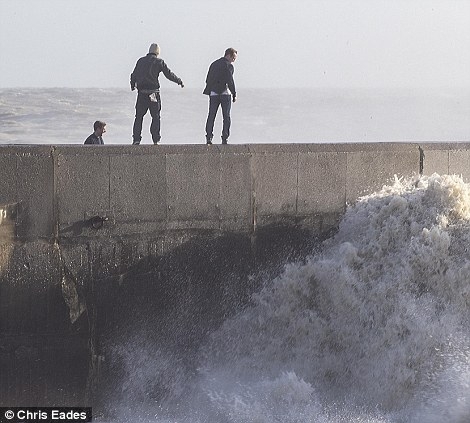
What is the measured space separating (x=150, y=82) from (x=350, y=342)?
3.76 metres

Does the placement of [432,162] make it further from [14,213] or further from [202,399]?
[14,213]

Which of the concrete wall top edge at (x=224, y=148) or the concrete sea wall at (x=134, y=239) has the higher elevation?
the concrete wall top edge at (x=224, y=148)

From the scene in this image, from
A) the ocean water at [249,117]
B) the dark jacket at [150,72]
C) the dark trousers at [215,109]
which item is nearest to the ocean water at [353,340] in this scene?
the dark trousers at [215,109]

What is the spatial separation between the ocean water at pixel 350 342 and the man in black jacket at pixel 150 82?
254cm

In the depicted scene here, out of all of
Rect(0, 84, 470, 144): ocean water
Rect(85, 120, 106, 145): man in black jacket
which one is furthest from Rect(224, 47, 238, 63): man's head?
Rect(0, 84, 470, 144): ocean water

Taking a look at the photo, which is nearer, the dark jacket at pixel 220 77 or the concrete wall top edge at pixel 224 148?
the concrete wall top edge at pixel 224 148

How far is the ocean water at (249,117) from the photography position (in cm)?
2806

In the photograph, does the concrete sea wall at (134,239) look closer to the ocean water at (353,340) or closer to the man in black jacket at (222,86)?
the ocean water at (353,340)

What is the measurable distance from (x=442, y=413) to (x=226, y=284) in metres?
2.35

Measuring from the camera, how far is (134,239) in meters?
9.86

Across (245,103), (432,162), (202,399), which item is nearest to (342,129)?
(245,103)

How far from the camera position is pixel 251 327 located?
10125mm

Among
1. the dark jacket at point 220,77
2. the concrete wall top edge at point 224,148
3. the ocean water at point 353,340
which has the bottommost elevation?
the ocean water at point 353,340

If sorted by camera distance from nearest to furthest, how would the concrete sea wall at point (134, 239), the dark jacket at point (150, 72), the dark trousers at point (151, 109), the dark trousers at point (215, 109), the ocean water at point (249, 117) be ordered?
1. the concrete sea wall at point (134, 239)
2. the dark jacket at point (150, 72)
3. the dark trousers at point (151, 109)
4. the dark trousers at point (215, 109)
5. the ocean water at point (249, 117)
